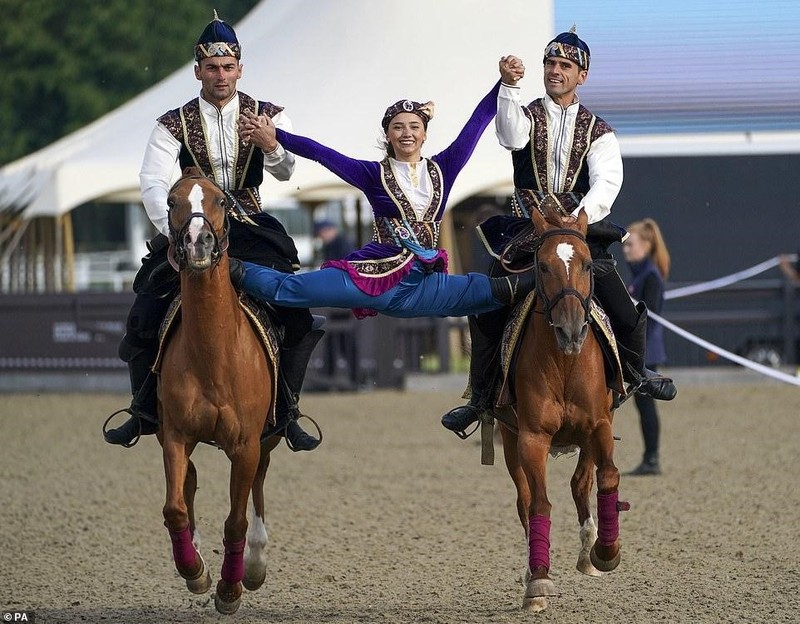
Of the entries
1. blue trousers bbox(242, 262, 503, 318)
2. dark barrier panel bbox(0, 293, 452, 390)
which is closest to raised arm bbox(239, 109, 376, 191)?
blue trousers bbox(242, 262, 503, 318)

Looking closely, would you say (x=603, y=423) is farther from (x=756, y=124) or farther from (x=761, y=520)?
(x=756, y=124)

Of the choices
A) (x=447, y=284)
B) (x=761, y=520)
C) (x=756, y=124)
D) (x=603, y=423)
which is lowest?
(x=761, y=520)

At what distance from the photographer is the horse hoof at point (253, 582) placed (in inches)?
296

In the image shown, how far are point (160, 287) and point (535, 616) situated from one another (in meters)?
2.46

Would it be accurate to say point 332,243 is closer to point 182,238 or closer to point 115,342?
point 115,342

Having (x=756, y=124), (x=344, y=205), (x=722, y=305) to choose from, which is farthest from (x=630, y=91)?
(x=344, y=205)

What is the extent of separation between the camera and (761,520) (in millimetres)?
9781

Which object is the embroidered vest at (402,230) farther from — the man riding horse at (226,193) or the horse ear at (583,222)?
the horse ear at (583,222)

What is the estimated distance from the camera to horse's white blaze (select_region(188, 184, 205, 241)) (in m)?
6.25

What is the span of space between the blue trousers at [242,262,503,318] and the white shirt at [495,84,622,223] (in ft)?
2.20

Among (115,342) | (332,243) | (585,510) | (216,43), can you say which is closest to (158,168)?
(216,43)

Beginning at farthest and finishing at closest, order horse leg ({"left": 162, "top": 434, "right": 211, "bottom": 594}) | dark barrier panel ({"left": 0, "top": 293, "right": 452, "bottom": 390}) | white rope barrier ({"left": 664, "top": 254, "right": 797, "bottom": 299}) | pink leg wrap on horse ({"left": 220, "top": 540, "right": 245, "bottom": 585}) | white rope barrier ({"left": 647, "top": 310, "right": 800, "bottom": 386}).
Answer: dark barrier panel ({"left": 0, "top": 293, "right": 452, "bottom": 390}) → white rope barrier ({"left": 664, "top": 254, "right": 797, "bottom": 299}) → white rope barrier ({"left": 647, "top": 310, "right": 800, "bottom": 386}) → pink leg wrap on horse ({"left": 220, "top": 540, "right": 245, "bottom": 585}) → horse leg ({"left": 162, "top": 434, "right": 211, "bottom": 594})

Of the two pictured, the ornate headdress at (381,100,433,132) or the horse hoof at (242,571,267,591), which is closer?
the ornate headdress at (381,100,433,132)

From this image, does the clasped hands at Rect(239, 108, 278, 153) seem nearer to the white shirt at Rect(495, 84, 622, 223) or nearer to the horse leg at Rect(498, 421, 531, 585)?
the white shirt at Rect(495, 84, 622, 223)
